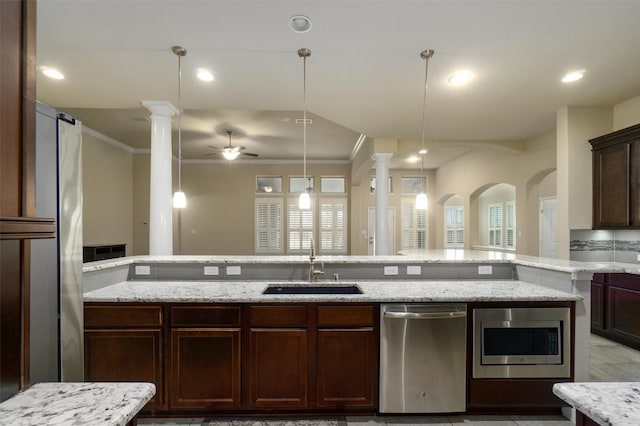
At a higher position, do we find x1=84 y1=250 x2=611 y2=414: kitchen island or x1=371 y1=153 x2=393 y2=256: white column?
x1=371 y1=153 x2=393 y2=256: white column

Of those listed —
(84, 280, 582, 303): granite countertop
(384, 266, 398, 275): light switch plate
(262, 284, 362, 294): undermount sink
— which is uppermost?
(384, 266, 398, 275): light switch plate

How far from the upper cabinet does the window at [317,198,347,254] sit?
5998mm

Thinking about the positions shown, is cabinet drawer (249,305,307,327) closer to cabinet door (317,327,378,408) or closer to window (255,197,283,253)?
cabinet door (317,327,378,408)

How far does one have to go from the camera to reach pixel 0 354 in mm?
843

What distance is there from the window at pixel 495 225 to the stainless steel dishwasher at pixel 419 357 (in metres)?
6.78

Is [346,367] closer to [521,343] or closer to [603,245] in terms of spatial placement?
[521,343]

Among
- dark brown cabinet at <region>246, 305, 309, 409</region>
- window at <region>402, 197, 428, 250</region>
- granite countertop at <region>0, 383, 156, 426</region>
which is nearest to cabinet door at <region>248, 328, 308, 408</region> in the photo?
dark brown cabinet at <region>246, 305, 309, 409</region>

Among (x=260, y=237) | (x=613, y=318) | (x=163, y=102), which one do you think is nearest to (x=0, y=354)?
(x=163, y=102)

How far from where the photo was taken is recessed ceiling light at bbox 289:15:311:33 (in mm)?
2256

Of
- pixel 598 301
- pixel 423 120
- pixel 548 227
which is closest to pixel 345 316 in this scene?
pixel 423 120

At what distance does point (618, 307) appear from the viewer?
3.60 meters

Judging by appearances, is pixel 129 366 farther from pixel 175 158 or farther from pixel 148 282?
pixel 175 158

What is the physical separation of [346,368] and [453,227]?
7.63m

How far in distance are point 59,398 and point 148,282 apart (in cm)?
199
